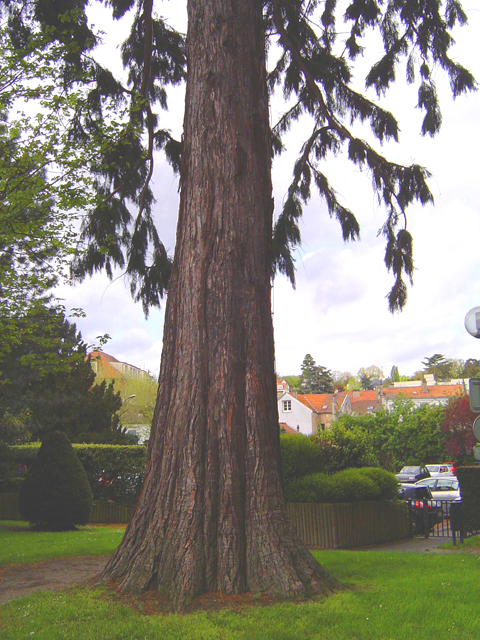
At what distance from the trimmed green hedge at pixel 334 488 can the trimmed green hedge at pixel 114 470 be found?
679 centimetres

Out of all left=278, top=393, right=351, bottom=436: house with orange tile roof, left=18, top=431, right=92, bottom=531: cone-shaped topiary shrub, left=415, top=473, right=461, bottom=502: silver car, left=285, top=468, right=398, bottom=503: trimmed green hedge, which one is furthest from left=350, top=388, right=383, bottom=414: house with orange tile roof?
left=18, top=431, right=92, bottom=531: cone-shaped topiary shrub

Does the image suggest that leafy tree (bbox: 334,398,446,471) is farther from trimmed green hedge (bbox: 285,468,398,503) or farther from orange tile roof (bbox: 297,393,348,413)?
trimmed green hedge (bbox: 285,468,398,503)

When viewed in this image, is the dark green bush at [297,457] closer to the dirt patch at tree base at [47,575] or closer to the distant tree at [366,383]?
the dirt patch at tree base at [47,575]

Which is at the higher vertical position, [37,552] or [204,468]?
[204,468]

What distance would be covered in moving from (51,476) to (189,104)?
9.62m

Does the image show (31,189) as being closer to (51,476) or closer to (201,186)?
(201,186)

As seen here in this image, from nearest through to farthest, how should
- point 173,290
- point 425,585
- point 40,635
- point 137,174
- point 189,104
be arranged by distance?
point 40,635 → point 425,585 → point 173,290 → point 189,104 → point 137,174

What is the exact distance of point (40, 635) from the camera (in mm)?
4188

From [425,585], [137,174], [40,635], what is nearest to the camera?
[40,635]

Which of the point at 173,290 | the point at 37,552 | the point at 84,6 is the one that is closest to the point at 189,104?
the point at 173,290

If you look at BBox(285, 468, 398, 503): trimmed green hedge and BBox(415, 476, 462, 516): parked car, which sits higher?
BBox(285, 468, 398, 503): trimmed green hedge

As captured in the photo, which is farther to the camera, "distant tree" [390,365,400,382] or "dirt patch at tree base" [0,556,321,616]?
"distant tree" [390,365,400,382]

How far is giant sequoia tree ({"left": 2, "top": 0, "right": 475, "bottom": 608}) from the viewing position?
5305mm

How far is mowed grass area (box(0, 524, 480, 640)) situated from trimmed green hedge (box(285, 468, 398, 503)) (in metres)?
6.96
